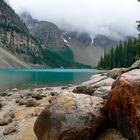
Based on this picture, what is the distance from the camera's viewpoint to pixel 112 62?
5536 inches

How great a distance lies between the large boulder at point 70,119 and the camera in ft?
49.0


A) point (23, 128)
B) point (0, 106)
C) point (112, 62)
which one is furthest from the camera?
point (112, 62)

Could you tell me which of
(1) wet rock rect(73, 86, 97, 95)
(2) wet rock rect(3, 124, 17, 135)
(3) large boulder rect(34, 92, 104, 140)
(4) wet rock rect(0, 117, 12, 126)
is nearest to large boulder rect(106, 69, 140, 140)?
(3) large boulder rect(34, 92, 104, 140)

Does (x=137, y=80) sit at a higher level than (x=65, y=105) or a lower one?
higher

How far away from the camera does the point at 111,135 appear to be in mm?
15141

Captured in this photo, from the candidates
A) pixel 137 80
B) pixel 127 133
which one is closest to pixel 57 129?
pixel 127 133

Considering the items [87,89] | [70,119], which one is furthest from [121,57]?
[70,119]

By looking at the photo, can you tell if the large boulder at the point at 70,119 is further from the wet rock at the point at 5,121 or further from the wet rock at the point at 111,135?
the wet rock at the point at 5,121

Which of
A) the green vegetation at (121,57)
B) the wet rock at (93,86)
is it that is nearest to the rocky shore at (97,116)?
the wet rock at (93,86)

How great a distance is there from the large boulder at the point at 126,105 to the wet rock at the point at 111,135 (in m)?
0.25

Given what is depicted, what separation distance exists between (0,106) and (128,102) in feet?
66.7

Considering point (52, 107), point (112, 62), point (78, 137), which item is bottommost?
point (112, 62)

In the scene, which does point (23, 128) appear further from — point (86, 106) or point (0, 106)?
point (0, 106)

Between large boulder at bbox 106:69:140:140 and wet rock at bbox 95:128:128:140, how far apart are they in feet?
0.82
